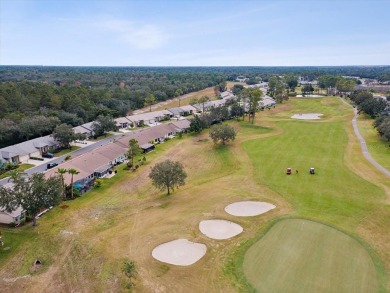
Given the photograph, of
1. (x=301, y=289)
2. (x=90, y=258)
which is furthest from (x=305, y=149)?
(x=90, y=258)

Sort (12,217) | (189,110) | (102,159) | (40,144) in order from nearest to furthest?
1. (12,217)
2. (102,159)
3. (40,144)
4. (189,110)

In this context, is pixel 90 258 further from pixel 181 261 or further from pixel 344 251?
pixel 344 251

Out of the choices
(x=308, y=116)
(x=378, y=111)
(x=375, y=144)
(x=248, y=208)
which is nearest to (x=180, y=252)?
(x=248, y=208)

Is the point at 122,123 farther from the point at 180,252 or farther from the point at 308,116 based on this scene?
the point at 180,252

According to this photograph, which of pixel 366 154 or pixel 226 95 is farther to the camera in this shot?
pixel 226 95

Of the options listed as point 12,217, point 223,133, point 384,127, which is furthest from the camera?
point 223,133
